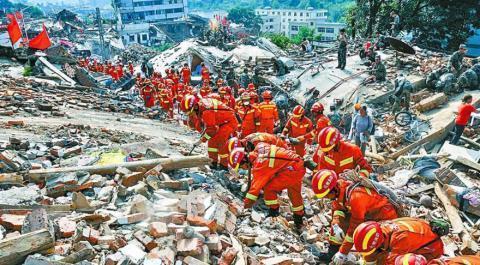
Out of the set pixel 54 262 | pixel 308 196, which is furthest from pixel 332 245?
pixel 54 262

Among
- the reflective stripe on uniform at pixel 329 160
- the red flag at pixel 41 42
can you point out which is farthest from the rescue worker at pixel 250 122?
the red flag at pixel 41 42

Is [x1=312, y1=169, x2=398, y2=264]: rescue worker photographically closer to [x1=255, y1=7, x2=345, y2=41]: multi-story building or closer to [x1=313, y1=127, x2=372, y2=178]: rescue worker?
[x1=313, y1=127, x2=372, y2=178]: rescue worker

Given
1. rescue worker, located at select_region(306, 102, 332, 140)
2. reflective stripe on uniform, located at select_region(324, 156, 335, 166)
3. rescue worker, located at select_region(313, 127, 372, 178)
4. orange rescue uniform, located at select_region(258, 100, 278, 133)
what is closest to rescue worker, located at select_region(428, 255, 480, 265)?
rescue worker, located at select_region(313, 127, 372, 178)

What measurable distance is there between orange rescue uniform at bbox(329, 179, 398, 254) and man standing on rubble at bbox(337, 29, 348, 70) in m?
10.3

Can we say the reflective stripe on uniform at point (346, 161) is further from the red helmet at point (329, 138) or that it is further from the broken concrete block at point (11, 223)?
the broken concrete block at point (11, 223)

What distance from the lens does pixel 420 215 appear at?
238 inches

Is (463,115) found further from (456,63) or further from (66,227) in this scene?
(66,227)

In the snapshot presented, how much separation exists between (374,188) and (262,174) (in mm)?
Result: 1344

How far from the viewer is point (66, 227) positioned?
12.0 feet

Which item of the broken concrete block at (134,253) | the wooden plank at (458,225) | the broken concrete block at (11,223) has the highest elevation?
the broken concrete block at (11,223)

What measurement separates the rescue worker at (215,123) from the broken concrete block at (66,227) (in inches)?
122

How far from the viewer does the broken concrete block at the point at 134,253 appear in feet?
11.4

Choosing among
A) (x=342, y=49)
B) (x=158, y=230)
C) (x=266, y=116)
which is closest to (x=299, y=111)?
(x=266, y=116)

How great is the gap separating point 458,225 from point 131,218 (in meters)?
4.63
